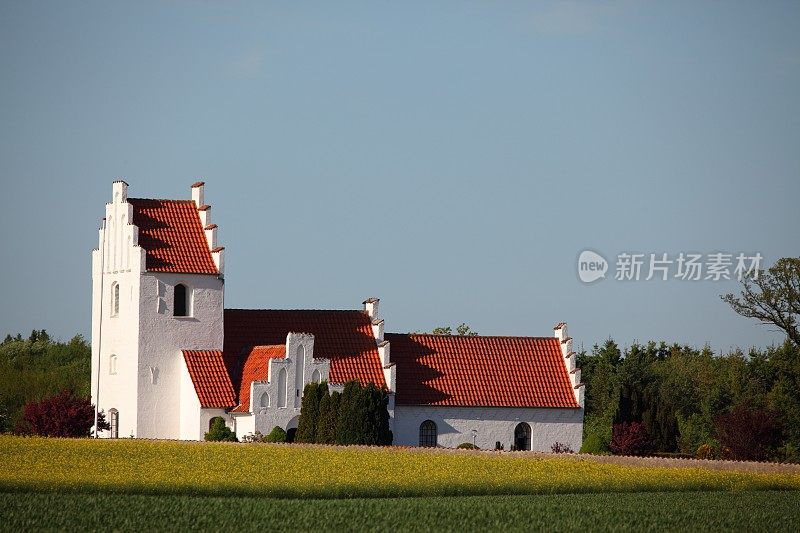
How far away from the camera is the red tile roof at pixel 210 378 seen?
66.2 metres

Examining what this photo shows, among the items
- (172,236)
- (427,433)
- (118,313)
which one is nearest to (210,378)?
(118,313)

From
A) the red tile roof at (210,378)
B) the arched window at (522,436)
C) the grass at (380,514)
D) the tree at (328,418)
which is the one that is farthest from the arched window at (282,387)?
the grass at (380,514)

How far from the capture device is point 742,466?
56.1 meters

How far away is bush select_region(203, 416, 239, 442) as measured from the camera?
64.4 meters

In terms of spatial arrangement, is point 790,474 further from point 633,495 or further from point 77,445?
point 77,445

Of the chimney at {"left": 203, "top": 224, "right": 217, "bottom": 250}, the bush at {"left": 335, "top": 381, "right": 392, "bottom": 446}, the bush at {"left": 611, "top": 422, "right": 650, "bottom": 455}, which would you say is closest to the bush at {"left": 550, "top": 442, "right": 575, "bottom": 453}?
the bush at {"left": 611, "top": 422, "right": 650, "bottom": 455}

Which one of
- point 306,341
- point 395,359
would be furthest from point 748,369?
point 306,341

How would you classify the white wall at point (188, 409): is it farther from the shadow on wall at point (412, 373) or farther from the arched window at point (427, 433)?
the arched window at point (427, 433)

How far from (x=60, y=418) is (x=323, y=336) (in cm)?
1229

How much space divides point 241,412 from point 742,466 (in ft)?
69.2

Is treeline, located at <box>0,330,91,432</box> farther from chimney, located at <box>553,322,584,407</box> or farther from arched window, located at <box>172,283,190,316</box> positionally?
chimney, located at <box>553,322,584,407</box>

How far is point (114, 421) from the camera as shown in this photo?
68688mm

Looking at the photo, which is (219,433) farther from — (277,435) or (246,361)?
(246,361)

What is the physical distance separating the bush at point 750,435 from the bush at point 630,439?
12.4ft
